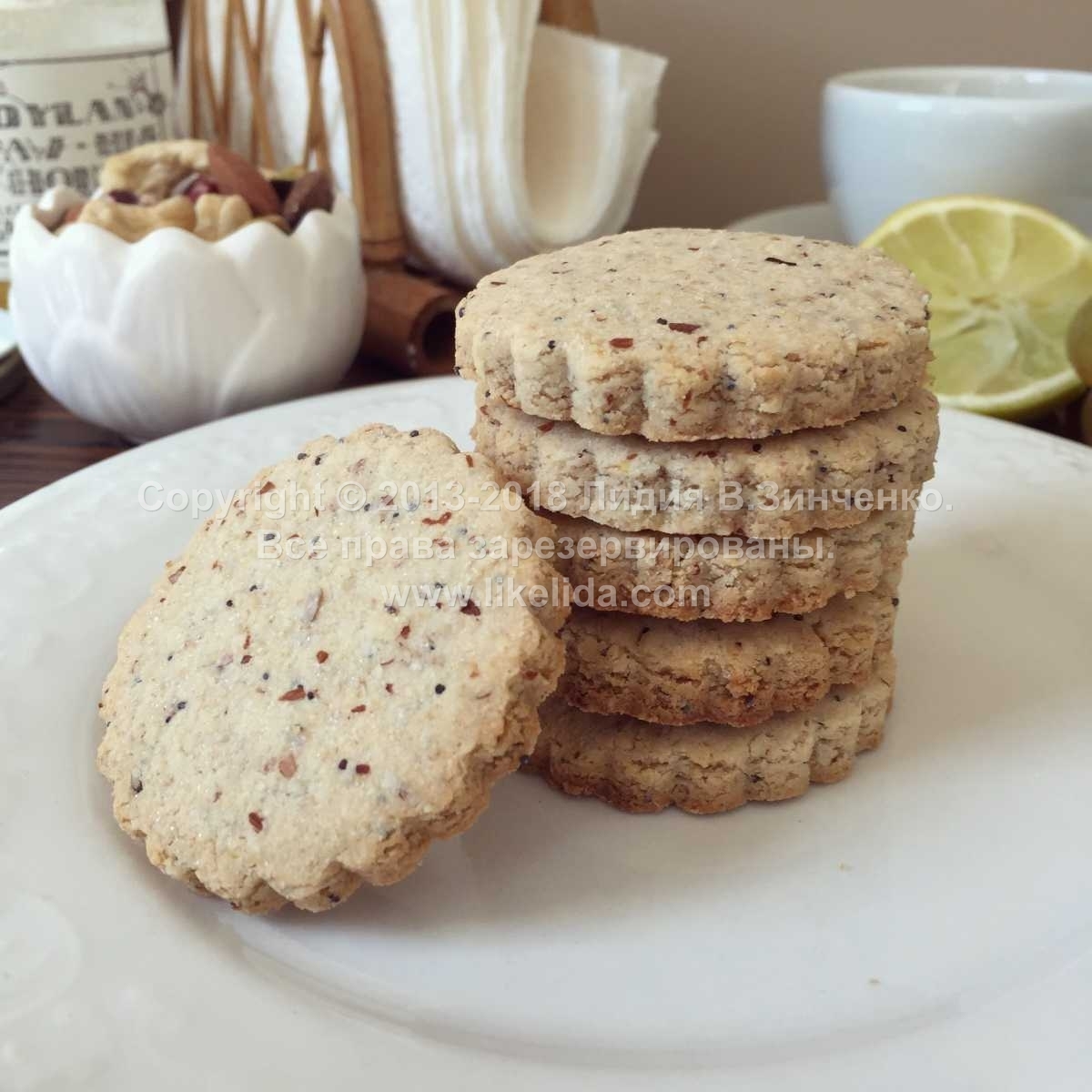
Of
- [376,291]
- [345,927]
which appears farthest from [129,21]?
[345,927]

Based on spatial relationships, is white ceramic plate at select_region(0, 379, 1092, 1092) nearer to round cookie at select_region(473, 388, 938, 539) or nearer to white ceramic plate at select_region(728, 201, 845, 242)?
round cookie at select_region(473, 388, 938, 539)

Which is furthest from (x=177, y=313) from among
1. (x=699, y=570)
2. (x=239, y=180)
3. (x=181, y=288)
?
(x=699, y=570)

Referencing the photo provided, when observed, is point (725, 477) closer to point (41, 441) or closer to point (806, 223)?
point (41, 441)

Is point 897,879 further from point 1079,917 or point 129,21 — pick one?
point 129,21

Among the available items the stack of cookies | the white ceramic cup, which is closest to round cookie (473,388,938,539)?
the stack of cookies

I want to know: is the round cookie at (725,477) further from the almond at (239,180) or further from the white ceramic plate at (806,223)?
the white ceramic plate at (806,223)

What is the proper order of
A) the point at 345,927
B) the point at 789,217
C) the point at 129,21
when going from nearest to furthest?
the point at 345,927, the point at 129,21, the point at 789,217

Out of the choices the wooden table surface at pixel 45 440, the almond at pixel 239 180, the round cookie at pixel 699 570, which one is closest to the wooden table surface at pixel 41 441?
the wooden table surface at pixel 45 440
